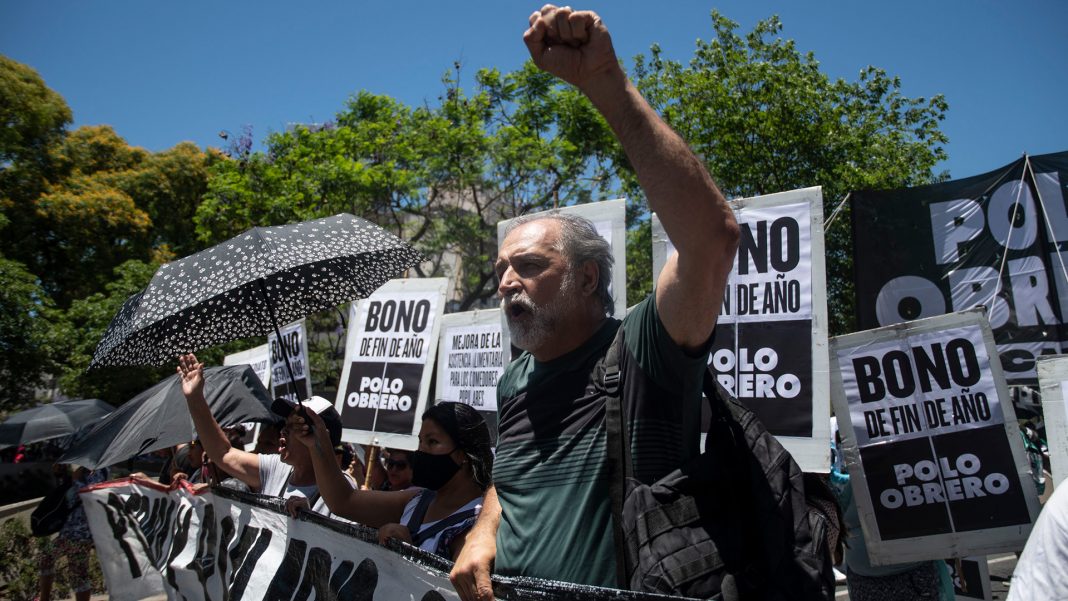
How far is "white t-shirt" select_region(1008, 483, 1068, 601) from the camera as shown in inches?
75.0

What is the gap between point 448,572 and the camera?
7.36 feet

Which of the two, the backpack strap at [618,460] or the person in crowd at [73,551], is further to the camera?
the person in crowd at [73,551]

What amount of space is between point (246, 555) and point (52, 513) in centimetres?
474

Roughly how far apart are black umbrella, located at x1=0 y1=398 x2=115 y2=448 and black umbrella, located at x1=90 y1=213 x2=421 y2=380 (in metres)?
6.60

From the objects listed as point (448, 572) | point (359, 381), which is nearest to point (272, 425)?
point (359, 381)

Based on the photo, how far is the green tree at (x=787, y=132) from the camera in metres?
13.1

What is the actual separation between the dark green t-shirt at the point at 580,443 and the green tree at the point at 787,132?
1138 centimetres

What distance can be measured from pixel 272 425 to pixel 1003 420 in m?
4.37

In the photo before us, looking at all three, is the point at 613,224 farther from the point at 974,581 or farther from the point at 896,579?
the point at 974,581

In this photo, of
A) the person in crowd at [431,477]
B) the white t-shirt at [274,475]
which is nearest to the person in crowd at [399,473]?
the white t-shirt at [274,475]

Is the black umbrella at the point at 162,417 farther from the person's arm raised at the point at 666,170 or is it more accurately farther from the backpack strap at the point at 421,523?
the person's arm raised at the point at 666,170

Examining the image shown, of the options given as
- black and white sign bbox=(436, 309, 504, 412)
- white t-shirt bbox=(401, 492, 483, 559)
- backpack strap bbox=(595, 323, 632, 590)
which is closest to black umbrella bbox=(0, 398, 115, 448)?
black and white sign bbox=(436, 309, 504, 412)

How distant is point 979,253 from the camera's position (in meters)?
4.66

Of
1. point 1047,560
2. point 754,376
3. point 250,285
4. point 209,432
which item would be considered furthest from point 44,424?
point 1047,560
